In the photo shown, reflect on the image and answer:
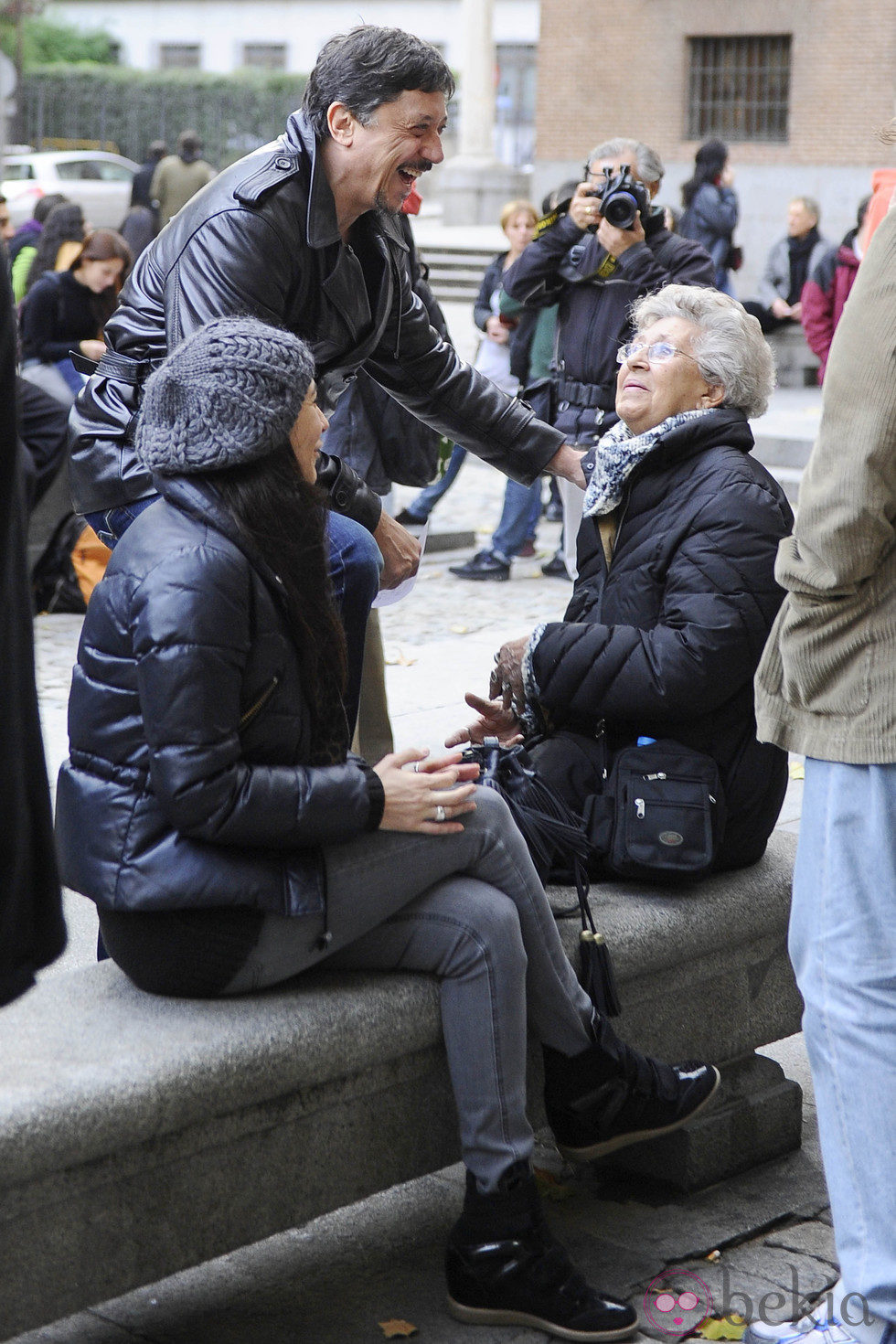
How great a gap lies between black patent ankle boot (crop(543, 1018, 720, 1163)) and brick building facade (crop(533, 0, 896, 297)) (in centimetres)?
2168

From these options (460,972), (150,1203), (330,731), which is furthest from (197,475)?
(150,1203)

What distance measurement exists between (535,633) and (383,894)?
0.85 metres

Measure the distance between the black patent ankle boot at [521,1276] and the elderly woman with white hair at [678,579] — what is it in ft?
2.92

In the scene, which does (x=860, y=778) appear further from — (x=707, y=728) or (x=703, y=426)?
(x=703, y=426)

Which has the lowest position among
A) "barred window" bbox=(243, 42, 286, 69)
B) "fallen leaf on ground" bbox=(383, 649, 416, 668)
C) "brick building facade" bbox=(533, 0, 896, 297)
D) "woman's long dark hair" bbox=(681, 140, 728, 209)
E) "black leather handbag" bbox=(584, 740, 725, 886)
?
"fallen leaf on ground" bbox=(383, 649, 416, 668)

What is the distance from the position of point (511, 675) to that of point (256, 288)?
94 cm

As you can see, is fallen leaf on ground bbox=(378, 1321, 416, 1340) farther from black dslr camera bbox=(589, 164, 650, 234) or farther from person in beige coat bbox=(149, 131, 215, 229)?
person in beige coat bbox=(149, 131, 215, 229)

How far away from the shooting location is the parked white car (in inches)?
1027

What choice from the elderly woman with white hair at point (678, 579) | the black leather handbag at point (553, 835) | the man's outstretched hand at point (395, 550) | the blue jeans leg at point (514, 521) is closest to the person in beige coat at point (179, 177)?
the blue jeans leg at point (514, 521)

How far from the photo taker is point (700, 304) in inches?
139

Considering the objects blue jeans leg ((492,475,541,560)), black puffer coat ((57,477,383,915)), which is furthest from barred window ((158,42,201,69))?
black puffer coat ((57,477,383,915))

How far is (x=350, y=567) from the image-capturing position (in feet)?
11.1

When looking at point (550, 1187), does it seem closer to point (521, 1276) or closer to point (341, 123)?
point (521, 1276)

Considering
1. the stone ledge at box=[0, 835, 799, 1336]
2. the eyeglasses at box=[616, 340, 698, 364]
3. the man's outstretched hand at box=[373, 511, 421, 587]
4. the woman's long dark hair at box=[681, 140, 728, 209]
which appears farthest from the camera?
the woman's long dark hair at box=[681, 140, 728, 209]
